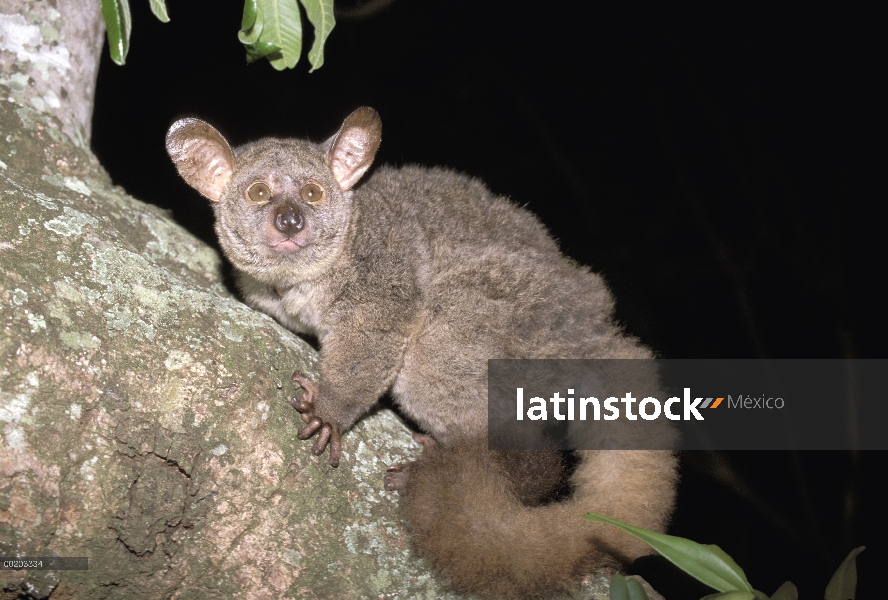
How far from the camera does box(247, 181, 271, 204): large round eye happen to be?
2.75 meters

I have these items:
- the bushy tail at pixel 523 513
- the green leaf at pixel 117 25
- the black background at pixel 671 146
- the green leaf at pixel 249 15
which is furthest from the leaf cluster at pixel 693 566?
the black background at pixel 671 146

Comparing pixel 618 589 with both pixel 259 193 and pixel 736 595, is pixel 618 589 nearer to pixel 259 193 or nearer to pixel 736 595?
pixel 736 595

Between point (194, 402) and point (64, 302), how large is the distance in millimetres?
466

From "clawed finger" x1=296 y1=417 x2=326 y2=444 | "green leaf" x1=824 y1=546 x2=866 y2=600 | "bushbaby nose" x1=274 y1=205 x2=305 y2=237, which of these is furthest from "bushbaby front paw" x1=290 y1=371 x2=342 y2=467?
"green leaf" x1=824 y1=546 x2=866 y2=600

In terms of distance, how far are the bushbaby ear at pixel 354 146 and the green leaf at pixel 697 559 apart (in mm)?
1743

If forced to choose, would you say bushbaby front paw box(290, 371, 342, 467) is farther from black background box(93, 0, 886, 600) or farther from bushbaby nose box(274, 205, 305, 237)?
black background box(93, 0, 886, 600)

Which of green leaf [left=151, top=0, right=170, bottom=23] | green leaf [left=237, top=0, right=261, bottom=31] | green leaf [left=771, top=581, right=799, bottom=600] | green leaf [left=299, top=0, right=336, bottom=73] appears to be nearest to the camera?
green leaf [left=151, top=0, right=170, bottom=23]

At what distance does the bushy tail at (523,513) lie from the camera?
2.06m

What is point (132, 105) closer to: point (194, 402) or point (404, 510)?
point (194, 402)

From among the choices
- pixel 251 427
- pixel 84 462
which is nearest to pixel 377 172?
pixel 251 427

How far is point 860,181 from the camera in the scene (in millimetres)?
4371

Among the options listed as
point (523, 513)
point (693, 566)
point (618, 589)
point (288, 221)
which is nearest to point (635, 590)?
point (618, 589)

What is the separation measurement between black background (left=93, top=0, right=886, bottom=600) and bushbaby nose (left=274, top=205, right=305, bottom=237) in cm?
171

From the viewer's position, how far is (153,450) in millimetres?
1848
